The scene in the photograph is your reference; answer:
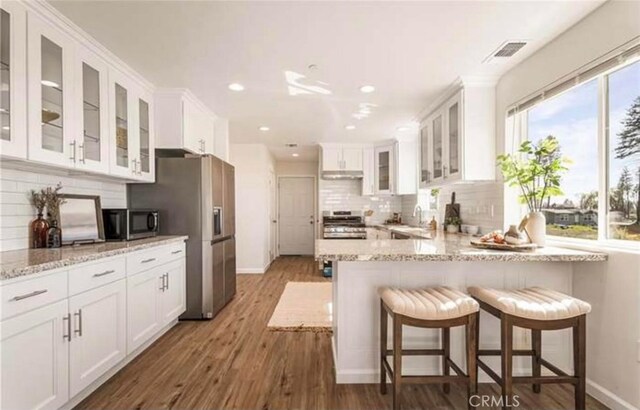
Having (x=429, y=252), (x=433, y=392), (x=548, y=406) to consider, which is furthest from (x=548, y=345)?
(x=429, y=252)

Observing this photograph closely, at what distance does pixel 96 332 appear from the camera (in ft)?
6.67

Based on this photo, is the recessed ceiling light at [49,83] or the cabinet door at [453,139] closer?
the recessed ceiling light at [49,83]

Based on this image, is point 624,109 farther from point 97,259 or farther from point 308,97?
point 97,259

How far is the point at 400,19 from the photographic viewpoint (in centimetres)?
207

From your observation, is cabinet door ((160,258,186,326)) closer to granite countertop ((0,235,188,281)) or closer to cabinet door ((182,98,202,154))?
granite countertop ((0,235,188,281))

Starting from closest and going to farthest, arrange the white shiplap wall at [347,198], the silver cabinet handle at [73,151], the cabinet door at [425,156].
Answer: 1. the silver cabinet handle at [73,151]
2. the cabinet door at [425,156]
3. the white shiplap wall at [347,198]

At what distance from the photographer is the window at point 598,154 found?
6.21 ft

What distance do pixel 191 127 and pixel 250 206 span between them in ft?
8.28

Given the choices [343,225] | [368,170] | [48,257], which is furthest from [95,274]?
[368,170]

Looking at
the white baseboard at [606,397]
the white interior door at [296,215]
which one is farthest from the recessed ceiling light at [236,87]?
the white interior door at [296,215]

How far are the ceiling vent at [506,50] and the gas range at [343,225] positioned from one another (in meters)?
3.55

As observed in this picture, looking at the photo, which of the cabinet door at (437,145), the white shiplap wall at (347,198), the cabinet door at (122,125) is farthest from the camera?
the white shiplap wall at (347,198)

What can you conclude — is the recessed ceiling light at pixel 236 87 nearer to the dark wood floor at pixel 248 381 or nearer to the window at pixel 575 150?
the dark wood floor at pixel 248 381

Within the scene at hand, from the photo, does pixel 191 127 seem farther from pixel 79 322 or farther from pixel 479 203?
pixel 479 203
